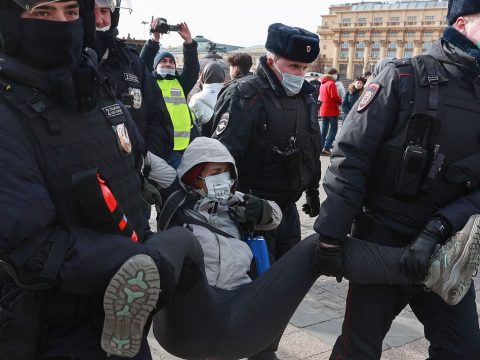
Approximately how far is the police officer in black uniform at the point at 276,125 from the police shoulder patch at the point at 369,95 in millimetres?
816

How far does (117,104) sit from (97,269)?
670 mm

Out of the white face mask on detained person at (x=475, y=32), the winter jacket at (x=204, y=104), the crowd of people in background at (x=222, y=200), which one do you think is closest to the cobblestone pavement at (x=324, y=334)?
the crowd of people in background at (x=222, y=200)

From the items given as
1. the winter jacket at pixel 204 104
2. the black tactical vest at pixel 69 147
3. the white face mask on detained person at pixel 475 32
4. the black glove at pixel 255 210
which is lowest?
the winter jacket at pixel 204 104

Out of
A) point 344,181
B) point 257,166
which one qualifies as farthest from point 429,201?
point 257,166

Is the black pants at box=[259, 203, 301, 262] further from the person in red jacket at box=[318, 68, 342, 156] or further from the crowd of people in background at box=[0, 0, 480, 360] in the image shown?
the person in red jacket at box=[318, 68, 342, 156]

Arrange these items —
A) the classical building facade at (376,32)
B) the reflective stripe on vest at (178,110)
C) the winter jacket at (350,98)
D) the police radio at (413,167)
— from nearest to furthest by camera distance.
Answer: the police radio at (413,167)
the reflective stripe on vest at (178,110)
the winter jacket at (350,98)
the classical building facade at (376,32)

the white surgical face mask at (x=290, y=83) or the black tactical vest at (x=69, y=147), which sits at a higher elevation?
the black tactical vest at (x=69, y=147)

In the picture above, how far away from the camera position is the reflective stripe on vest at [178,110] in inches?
184

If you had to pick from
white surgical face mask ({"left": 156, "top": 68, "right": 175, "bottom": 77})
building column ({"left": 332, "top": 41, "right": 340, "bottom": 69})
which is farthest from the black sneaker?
building column ({"left": 332, "top": 41, "right": 340, "bottom": 69})

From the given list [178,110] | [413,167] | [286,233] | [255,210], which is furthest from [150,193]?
[178,110]

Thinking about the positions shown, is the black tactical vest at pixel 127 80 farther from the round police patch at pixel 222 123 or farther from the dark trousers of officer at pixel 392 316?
the dark trousers of officer at pixel 392 316

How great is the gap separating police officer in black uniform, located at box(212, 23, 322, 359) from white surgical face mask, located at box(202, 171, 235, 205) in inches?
18.6

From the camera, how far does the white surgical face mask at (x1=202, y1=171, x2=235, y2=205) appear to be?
2.49 metres

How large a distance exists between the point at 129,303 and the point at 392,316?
1.39 meters
